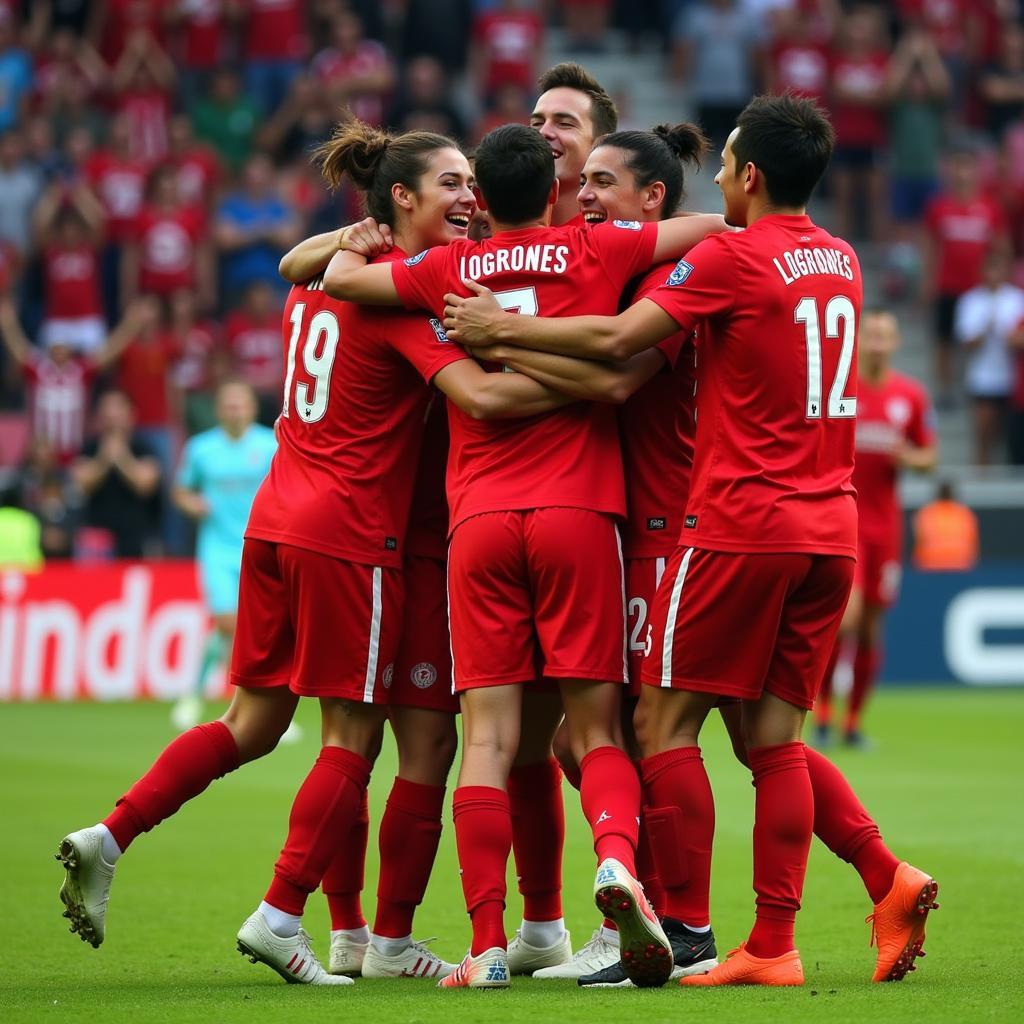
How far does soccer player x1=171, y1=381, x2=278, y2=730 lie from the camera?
43.9ft

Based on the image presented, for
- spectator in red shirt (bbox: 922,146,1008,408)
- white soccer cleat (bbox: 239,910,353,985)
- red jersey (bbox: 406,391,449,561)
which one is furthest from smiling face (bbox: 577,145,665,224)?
spectator in red shirt (bbox: 922,146,1008,408)

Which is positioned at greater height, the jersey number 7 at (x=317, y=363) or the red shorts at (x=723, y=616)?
the jersey number 7 at (x=317, y=363)

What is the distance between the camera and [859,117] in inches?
818

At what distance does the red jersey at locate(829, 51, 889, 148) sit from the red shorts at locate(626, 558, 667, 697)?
15635 millimetres

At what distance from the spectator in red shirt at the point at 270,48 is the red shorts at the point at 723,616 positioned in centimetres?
1596

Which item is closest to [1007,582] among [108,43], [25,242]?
[25,242]

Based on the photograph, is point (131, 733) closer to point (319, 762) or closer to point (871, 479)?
point (871, 479)

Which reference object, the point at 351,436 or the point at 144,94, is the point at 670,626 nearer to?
the point at 351,436

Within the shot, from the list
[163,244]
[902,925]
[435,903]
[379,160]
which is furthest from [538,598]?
[163,244]

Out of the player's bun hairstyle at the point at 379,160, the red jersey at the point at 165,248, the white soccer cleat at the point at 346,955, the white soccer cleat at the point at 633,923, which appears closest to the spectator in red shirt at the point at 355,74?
the red jersey at the point at 165,248

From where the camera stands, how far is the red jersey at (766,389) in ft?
18.2

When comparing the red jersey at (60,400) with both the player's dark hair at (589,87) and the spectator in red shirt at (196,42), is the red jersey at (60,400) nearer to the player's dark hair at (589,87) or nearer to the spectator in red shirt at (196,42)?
the spectator in red shirt at (196,42)

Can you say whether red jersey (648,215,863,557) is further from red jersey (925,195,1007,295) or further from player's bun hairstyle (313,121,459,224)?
red jersey (925,195,1007,295)

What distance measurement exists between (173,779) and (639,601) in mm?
1531
